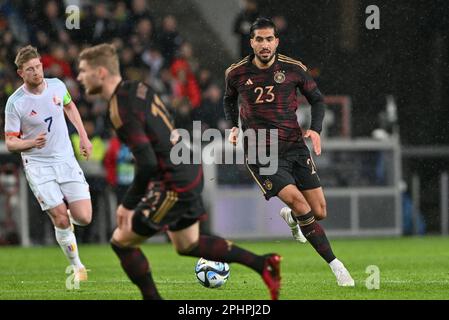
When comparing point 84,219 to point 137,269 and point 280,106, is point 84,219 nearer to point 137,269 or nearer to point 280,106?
point 280,106

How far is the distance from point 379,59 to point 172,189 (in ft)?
32.6

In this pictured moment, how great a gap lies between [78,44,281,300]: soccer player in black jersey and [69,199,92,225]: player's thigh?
2.81 metres

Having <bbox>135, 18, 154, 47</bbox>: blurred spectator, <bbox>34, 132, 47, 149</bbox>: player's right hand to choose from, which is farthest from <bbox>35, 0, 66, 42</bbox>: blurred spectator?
<bbox>34, 132, 47, 149</bbox>: player's right hand

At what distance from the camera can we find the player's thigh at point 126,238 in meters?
7.47

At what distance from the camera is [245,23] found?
17.1m

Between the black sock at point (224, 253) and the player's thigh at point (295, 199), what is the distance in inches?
77.5

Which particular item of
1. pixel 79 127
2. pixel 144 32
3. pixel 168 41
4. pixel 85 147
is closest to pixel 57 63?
pixel 144 32

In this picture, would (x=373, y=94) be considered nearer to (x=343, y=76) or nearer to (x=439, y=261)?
(x=343, y=76)

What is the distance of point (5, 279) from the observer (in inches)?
433

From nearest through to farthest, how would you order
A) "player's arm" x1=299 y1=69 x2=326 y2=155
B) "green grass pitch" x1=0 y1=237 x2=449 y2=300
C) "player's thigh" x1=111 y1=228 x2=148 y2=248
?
"player's thigh" x1=111 y1=228 x2=148 y2=248 < "green grass pitch" x1=0 y1=237 x2=449 y2=300 < "player's arm" x1=299 y1=69 x2=326 y2=155

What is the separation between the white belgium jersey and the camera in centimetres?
1024

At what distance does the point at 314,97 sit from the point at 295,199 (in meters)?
1.06

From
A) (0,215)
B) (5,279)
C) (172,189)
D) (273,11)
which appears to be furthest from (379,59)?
(172,189)

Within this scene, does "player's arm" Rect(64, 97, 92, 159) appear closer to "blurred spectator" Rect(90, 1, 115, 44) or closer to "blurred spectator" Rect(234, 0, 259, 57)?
"blurred spectator" Rect(234, 0, 259, 57)
